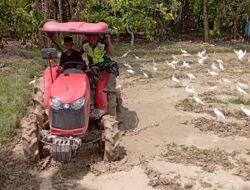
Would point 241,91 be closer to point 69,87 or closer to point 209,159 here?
point 209,159

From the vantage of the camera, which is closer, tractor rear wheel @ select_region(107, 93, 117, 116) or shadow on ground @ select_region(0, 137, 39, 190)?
shadow on ground @ select_region(0, 137, 39, 190)

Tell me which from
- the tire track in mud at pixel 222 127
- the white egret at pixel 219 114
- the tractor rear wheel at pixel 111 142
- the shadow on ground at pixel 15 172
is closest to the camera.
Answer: the shadow on ground at pixel 15 172

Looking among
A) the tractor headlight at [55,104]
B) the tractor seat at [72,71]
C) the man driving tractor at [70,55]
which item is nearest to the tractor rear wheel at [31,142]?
the tractor headlight at [55,104]

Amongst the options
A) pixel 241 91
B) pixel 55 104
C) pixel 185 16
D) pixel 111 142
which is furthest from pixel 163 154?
pixel 185 16

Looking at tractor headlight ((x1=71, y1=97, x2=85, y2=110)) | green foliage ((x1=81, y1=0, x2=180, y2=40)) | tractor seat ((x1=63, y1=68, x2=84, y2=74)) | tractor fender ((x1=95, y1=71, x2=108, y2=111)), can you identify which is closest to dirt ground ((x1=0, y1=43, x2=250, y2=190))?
tractor fender ((x1=95, y1=71, x2=108, y2=111))

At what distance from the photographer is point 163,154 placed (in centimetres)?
736

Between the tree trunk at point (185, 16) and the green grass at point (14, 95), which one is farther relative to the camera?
the tree trunk at point (185, 16)

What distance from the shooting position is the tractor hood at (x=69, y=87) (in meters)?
6.59

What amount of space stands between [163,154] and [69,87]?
180 cm

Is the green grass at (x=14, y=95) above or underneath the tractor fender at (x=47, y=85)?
underneath

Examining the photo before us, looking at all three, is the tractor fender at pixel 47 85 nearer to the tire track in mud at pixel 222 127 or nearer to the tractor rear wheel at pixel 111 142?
the tractor rear wheel at pixel 111 142

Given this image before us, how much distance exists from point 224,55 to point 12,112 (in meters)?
10.9

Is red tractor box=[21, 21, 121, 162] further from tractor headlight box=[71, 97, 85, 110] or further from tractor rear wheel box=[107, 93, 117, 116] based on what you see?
tractor rear wheel box=[107, 93, 117, 116]

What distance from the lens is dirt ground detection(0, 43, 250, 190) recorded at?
633cm
